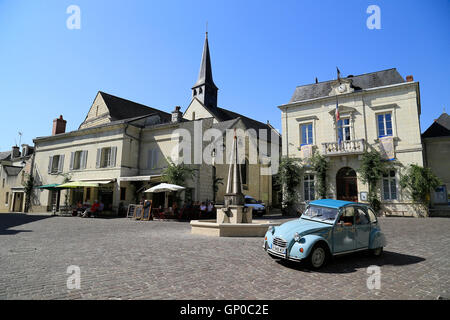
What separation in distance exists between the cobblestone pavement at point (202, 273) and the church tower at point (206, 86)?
29540mm

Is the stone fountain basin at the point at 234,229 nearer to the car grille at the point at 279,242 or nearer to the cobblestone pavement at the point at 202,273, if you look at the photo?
the cobblestone pavement at the point at 202,273

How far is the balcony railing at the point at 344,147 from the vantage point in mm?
18641

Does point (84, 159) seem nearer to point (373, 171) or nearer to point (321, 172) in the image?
point (321, 172)

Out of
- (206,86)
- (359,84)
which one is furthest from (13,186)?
(359,84)

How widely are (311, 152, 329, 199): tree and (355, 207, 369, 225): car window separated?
45.2ft

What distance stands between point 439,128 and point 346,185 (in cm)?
989

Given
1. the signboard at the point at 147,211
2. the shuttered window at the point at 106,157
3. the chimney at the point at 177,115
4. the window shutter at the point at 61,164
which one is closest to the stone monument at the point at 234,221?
the signboard at the point at 147,211

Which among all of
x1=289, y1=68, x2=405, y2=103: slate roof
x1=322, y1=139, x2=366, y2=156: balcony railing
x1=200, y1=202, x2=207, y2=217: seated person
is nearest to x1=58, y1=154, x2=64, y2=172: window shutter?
x1=200, y1=202, x2=207, y2=217: seated person

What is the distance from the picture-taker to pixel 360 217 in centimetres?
612

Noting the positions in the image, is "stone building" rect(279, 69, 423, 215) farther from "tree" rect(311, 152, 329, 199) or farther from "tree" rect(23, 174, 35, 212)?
"tree" rect(23, 174, 35, 212)

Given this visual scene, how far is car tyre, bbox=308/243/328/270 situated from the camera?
517cm
